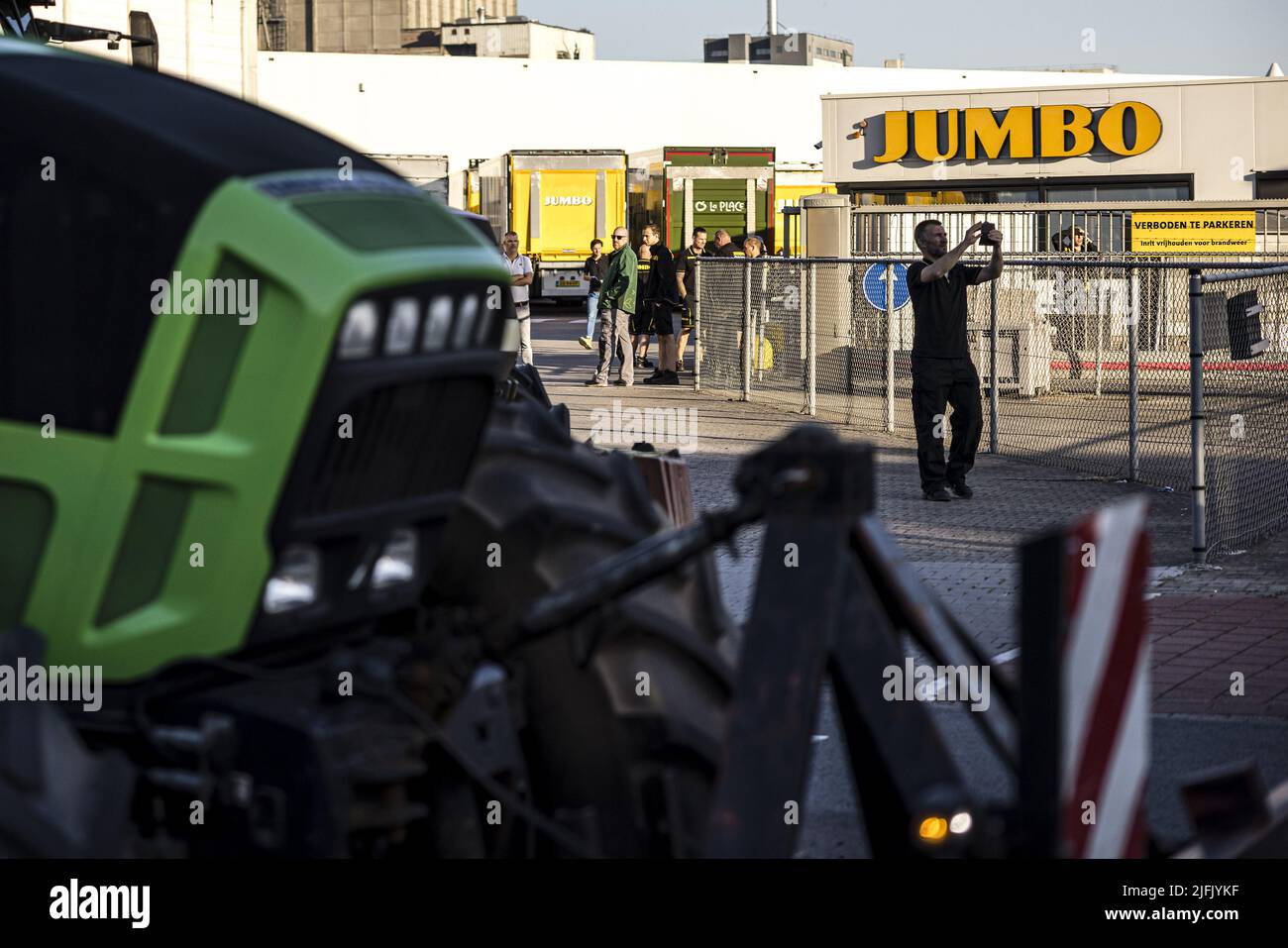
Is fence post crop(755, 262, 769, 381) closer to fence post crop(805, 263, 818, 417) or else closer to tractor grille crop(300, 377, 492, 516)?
fence post crop(805, 263, 818, 417)

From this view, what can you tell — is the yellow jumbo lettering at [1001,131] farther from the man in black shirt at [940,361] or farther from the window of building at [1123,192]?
the man in black shirt at [940,361]

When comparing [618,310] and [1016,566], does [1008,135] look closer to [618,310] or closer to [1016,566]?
[618,310]

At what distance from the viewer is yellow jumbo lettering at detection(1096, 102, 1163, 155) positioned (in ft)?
94.7

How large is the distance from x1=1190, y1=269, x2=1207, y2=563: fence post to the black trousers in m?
2.20

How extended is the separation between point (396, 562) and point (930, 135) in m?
27.4

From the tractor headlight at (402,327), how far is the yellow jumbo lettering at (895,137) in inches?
1074

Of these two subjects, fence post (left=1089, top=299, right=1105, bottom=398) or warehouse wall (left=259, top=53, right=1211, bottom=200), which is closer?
fence post (left=1089, top=299, right=1105, bottom=398)

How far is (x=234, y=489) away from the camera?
2996mm

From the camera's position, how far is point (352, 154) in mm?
3463

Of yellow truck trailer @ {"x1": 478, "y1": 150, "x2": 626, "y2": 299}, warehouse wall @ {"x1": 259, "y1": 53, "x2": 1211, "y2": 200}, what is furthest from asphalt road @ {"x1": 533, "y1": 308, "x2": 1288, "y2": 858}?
warehouse wall @ {"x1": 259, "y1": 53, "x2": 1211, "y2": 200}

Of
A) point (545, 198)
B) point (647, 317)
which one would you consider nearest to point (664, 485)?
point (647, 317)

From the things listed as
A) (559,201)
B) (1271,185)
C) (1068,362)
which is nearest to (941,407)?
(1068,362)
